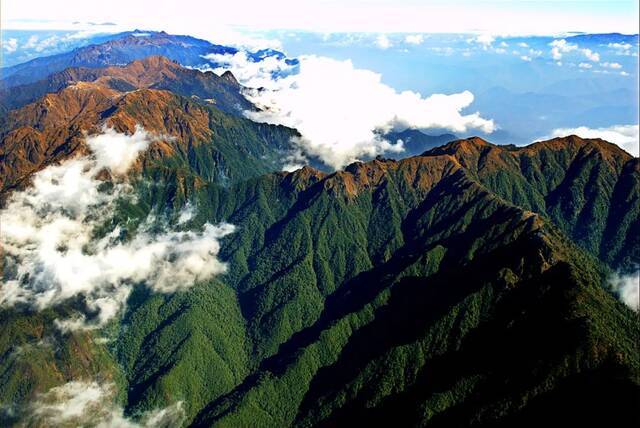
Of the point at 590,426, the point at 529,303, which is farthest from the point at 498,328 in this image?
the point at 590,426

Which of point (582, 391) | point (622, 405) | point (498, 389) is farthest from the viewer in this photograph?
point (498, 389)

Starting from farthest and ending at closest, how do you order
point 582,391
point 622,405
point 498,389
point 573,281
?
point 573,281 < point 498,389 < point 582,391 < point 622,405

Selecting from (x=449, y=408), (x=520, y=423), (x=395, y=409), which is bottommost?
(x=395, y=409)

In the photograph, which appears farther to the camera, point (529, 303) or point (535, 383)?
point (529, 303)

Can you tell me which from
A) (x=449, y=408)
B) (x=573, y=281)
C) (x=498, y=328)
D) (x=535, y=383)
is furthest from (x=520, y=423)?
(x=573, y=281)

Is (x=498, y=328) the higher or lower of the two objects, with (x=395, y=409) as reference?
higher

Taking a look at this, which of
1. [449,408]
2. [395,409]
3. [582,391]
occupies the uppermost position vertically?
[582,391]

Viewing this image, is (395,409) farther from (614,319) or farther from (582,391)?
(614,319)

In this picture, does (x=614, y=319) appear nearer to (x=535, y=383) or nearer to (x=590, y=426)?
(x=535, y=383)

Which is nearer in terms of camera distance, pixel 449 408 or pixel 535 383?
pixel 535 383
